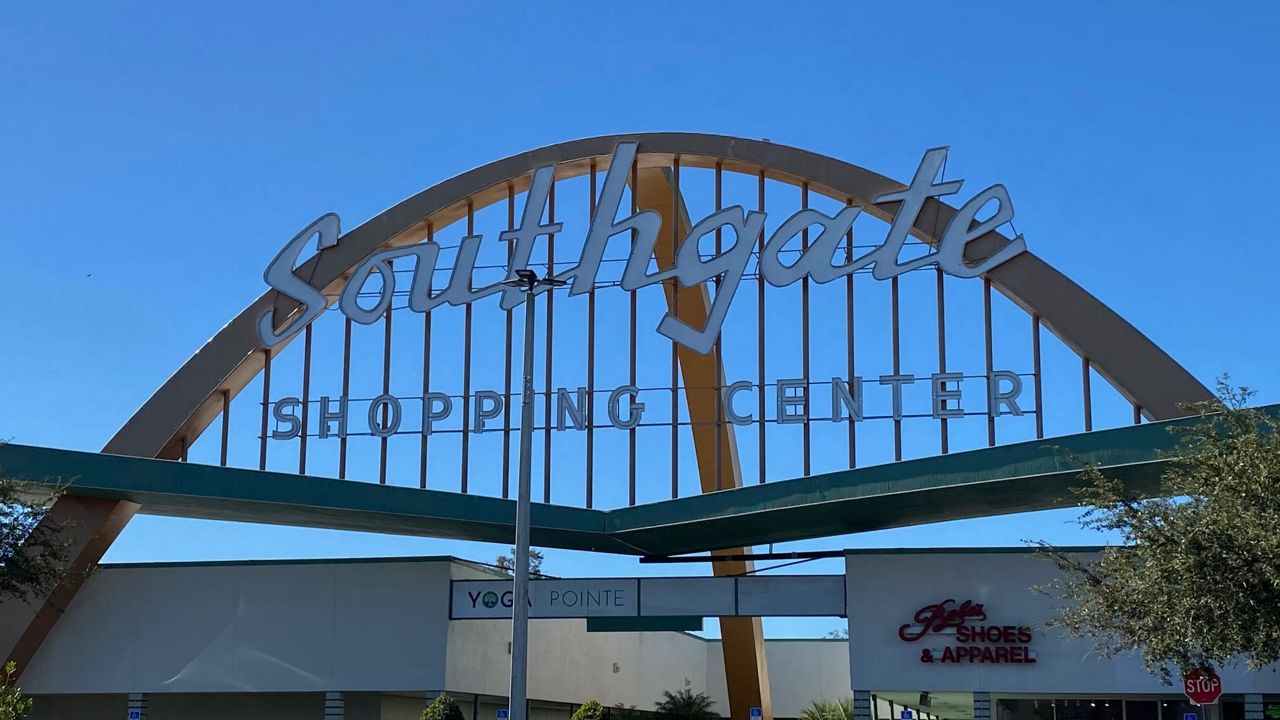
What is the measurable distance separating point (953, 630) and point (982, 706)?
1666 mm

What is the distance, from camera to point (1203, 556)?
72.4ft

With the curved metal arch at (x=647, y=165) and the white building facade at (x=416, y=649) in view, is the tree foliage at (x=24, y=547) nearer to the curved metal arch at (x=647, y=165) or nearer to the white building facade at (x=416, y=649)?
the white building facade at (x=416, y=649)

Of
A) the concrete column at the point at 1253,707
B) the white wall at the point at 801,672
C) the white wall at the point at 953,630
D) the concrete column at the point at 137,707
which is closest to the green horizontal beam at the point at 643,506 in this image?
the white wall at the point at 953,630

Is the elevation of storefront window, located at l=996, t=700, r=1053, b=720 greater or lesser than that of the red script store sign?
lesser

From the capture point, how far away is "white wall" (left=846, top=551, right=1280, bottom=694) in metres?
31.5

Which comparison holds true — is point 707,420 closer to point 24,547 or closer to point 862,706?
point 862,706

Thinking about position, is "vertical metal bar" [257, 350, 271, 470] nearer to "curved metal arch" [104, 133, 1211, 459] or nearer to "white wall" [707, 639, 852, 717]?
"curved metal arch" [104, 133, 1211, 459]

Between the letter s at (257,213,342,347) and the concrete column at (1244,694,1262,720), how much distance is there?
24232 millimetres

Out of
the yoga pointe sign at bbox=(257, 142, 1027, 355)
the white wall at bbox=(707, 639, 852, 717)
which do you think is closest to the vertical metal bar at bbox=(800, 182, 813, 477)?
the yoga pointe sign at bbox=(257, 142, 1027, 355)

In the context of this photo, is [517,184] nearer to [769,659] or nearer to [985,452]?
[985,452]

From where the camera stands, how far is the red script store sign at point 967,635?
104ft

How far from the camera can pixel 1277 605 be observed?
71.5 feet

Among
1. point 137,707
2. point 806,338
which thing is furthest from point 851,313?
point 137,707

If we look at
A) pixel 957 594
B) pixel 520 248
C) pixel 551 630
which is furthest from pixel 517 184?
pixel 957 594
